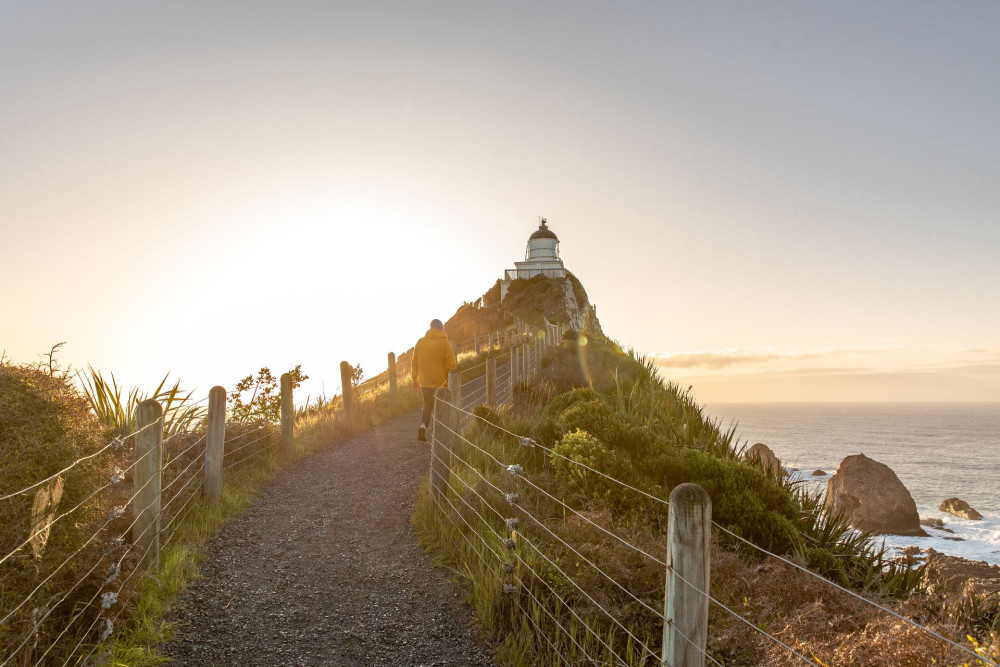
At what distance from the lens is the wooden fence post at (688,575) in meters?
2.86

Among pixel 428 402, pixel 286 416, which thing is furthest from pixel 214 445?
pixel 428 402

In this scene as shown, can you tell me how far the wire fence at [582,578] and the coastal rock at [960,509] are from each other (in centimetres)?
5494

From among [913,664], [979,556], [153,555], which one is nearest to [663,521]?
[913,664]

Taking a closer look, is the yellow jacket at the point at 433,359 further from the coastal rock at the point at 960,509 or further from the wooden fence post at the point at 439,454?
the coastal rock at the point at 960,509

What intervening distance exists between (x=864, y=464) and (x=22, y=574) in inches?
1340

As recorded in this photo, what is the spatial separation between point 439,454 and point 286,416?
440cm

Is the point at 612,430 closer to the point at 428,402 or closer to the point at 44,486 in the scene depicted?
the point at 428,402

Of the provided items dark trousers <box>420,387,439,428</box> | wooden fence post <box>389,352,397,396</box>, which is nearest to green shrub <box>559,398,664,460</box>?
dark trousers <box>420,387,439,428</box>

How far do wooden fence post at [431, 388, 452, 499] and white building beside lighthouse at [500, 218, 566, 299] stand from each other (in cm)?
5225

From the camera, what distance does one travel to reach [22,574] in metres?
3.77

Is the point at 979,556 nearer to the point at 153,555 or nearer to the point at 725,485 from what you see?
the point at 725,485

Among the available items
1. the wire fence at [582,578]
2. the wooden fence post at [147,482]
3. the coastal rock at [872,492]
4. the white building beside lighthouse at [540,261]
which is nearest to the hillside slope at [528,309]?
the white building beside lighthouse at [540,261]

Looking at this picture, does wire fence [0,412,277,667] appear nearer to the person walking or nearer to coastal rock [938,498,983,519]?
the person walking

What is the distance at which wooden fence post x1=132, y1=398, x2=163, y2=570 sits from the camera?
557 centimetres
